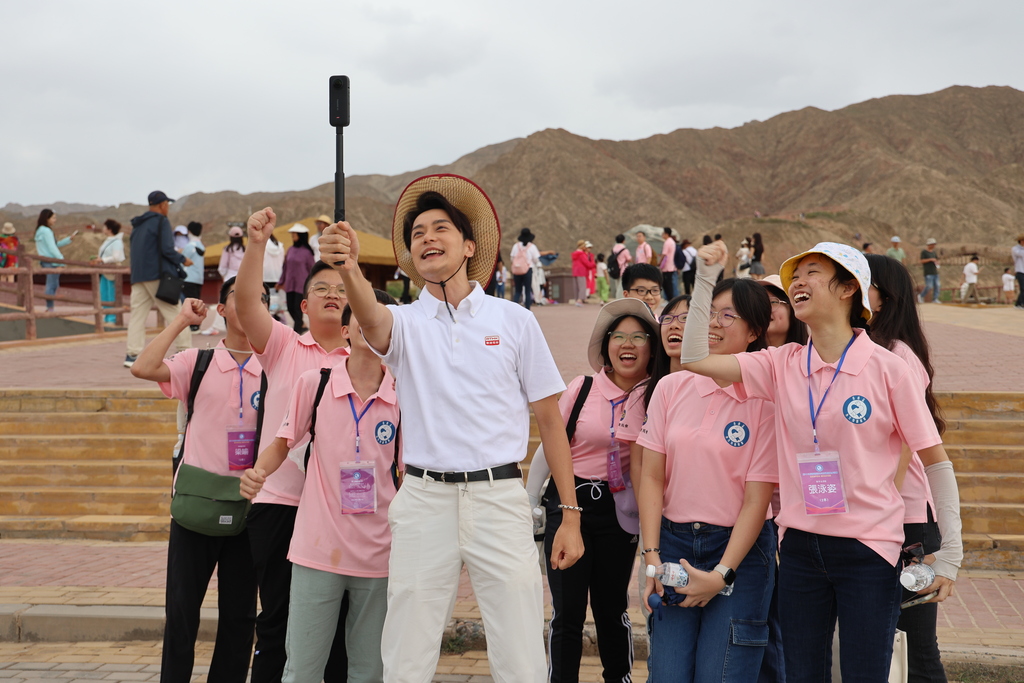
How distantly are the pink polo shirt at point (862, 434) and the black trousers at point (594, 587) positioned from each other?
2.85 ft

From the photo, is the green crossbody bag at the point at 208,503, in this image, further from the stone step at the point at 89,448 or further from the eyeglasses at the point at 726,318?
the stone step at the point at 89,448

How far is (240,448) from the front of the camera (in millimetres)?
3566

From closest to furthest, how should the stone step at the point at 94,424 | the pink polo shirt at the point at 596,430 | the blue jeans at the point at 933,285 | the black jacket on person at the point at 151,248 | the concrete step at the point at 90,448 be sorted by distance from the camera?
the pink polo shirt at the point at 596,430 < the concrete step at the point at 90,448 < the stone step at the point at 94,424 < the black jacket on person at the point at 151,248 < the blue jeans at the point at 933,285

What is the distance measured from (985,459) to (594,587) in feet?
14.7

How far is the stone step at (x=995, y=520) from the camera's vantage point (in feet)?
19.9

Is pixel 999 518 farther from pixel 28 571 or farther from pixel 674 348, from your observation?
pixel 28 571

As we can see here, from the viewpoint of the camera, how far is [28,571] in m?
5.89

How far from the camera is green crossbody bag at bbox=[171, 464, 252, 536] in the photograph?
3.43m

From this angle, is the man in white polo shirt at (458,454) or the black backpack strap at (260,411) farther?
the black backpack strap at (260,411)

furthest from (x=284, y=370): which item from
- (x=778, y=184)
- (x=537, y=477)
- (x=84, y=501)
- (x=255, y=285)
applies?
(x=778, y=184)

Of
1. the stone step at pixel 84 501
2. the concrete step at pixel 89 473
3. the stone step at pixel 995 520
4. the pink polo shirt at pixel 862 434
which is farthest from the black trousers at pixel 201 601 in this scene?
the stone step at pixel 995 520

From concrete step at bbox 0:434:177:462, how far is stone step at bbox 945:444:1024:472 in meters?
6.47

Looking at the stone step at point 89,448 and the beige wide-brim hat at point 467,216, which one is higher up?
the beige wide-brim hat at point 467,216

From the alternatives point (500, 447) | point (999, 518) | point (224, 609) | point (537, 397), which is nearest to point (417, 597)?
point (500, 447)
